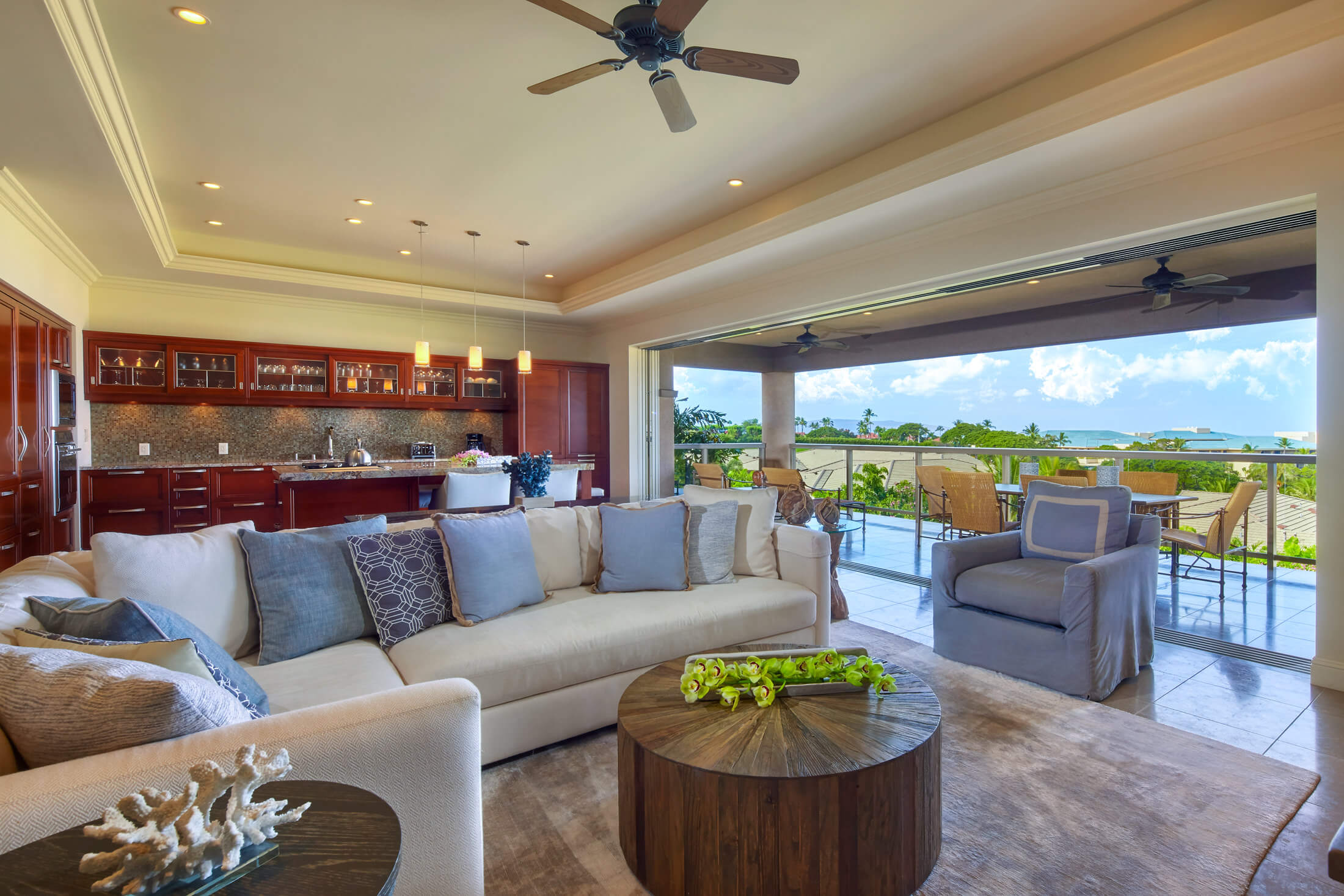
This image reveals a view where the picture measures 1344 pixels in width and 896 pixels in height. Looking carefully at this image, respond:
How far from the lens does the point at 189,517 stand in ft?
17.6

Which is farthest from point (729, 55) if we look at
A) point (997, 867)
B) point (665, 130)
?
point (997, 867)

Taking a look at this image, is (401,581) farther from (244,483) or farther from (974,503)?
(974,503)

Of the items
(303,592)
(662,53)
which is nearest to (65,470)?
(303,592)

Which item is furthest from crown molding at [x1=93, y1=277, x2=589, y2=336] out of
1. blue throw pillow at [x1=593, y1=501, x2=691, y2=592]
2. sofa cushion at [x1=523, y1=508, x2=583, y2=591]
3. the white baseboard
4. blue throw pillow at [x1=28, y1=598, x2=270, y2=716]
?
the white baseboard

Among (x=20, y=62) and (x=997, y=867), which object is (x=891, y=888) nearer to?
(x=997, y=867)

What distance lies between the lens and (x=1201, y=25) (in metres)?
2.45

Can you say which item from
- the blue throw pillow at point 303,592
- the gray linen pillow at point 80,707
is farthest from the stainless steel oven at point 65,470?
the gray linen pillow at point 80,707

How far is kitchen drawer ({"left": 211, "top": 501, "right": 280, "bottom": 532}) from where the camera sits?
5.48 meters

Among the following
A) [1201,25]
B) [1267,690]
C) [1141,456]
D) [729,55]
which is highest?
[1201,25]

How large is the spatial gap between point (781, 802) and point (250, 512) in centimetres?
590

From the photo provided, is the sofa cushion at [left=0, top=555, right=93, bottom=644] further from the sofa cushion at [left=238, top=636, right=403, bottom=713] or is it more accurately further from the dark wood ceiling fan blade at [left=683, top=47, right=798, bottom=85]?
the dark wood ceiling fan blade at [left=683, top=47, right=798, bottom=85]

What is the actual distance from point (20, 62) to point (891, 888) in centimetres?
388

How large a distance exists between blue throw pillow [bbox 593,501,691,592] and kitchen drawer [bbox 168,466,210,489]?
4401 mm

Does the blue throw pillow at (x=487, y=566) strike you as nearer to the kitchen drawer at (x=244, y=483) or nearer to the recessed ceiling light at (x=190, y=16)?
the recessed ceiling light at (x=190, y=16)
